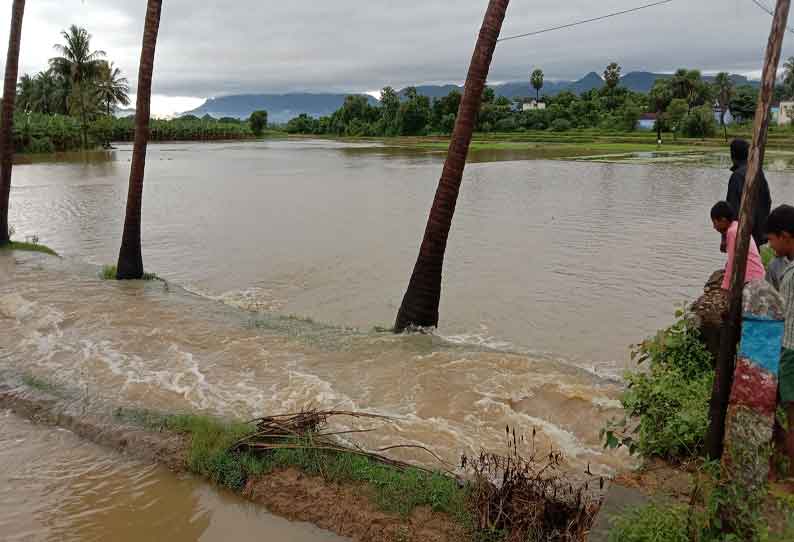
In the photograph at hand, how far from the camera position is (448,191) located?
25.6 feet

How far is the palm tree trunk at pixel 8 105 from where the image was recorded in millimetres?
12648

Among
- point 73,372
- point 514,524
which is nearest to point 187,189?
point 73,372

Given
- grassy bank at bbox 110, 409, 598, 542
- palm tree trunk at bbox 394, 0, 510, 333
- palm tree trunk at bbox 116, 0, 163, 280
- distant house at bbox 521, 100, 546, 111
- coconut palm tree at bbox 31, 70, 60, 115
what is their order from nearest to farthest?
grassy bank at bbox 110, 409, 598, 542 < palm tree trunk at bbox 394, 0, 510, 333 < palm tree trunk at bbox 116, 0, 163, 280 < coconut palm tree at bbox 31, 70, 60, 115 < distant house at bbox 521, 100, 546, 111

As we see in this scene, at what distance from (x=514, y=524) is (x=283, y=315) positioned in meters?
6.35

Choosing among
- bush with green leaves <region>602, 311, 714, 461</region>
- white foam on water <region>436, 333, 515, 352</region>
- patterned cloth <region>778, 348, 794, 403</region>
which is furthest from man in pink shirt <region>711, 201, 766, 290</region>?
white foam on water <region>436, 333, 515, 352</region>

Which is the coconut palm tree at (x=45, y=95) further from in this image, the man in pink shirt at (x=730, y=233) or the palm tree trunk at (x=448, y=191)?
the man in pink shirt at (x=730, y=233)

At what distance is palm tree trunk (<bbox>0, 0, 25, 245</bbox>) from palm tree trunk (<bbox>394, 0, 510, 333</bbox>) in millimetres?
9758

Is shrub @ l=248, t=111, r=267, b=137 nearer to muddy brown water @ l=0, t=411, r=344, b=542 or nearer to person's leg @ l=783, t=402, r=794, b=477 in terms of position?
muddy brown water @ l=0, t=411, r=344, b=542

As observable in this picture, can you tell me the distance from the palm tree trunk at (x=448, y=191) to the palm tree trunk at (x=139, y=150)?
17.2ft

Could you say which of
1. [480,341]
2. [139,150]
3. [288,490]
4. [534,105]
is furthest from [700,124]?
[288,490]

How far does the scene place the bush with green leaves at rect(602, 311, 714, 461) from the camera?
396 cm

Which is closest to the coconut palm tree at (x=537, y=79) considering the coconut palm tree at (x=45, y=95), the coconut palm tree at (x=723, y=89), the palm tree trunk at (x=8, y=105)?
the coconut palm tree at (x=723, y=89)

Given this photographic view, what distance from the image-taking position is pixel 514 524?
3707 mm

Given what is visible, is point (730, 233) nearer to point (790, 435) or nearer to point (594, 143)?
point (790, 435)
